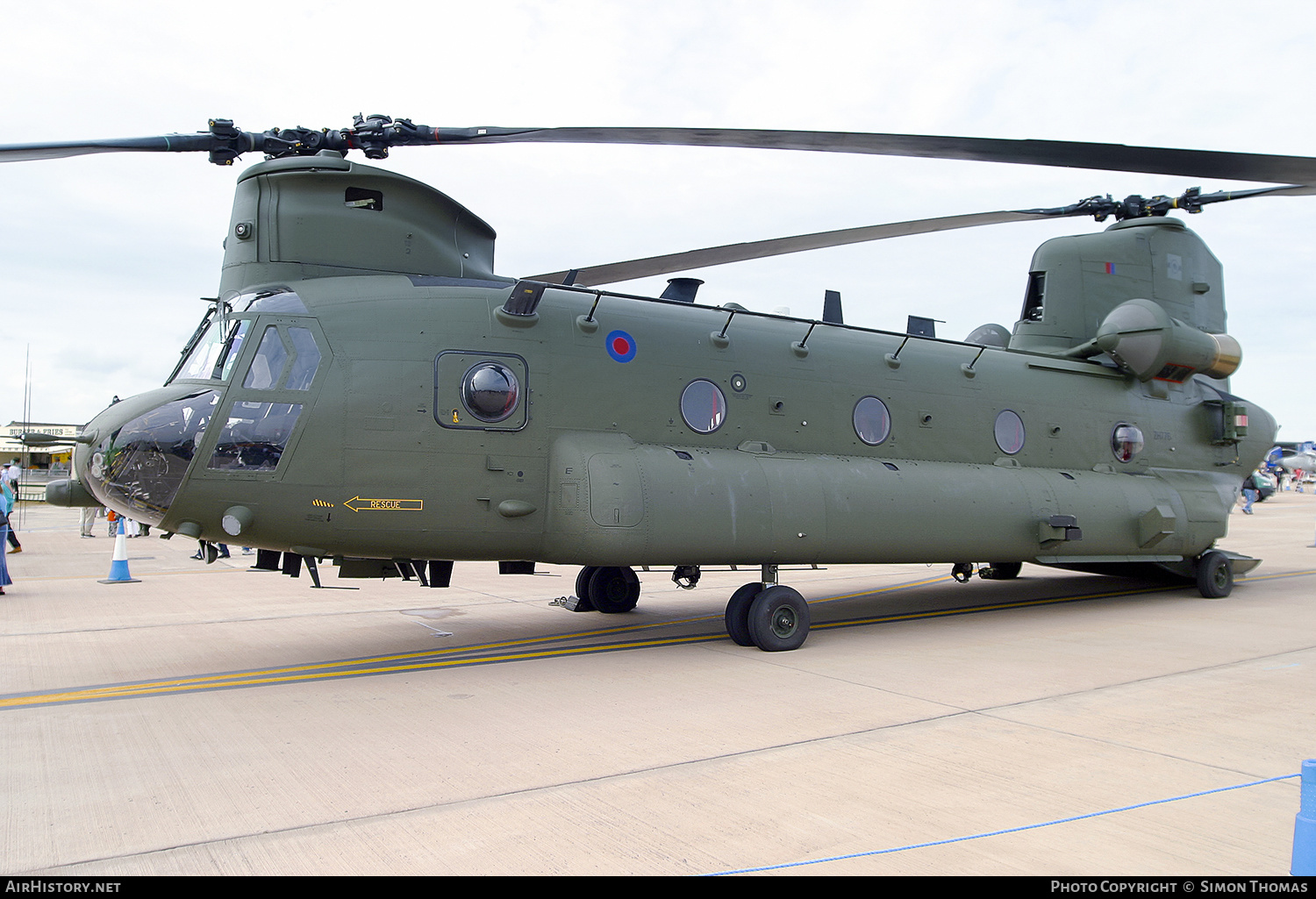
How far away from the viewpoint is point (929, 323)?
1221 centimetres

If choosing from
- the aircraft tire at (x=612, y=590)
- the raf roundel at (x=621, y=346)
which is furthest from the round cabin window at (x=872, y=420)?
the aircraft tire at (x=612, y=590)

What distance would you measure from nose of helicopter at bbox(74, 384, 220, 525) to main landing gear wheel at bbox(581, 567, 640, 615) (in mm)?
5462

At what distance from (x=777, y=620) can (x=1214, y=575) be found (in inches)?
323

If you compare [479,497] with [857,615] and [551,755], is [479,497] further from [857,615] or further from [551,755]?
[857,615]

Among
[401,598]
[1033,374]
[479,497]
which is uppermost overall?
[1033,374]

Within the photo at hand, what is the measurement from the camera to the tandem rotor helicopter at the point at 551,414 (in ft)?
25.1

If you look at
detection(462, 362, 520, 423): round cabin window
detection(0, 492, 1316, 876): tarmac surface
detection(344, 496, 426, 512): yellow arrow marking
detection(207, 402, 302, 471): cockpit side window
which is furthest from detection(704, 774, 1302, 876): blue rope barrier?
detection(207, 402, 302, 471): cockpit side window

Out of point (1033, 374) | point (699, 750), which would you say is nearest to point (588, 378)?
point (699, 750)

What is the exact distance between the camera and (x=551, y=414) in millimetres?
8633

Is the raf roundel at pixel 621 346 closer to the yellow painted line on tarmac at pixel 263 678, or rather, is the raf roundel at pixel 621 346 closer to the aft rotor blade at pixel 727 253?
the aft rotor blade at pixel 727 253

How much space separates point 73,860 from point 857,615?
30.9 ft

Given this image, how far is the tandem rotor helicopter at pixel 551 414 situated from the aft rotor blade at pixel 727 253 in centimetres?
6

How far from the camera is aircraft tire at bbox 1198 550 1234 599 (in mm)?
13125

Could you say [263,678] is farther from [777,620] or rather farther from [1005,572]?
[1005,572]
